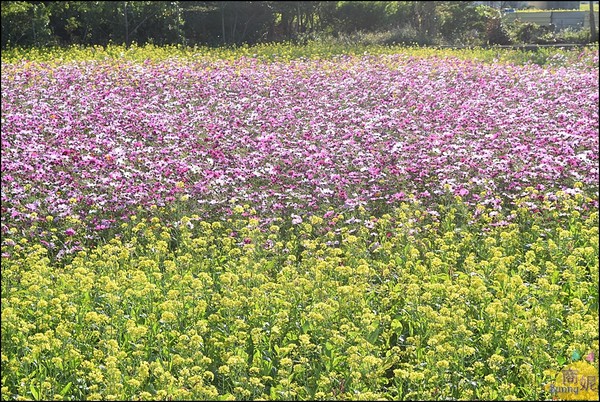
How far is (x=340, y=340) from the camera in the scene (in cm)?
402

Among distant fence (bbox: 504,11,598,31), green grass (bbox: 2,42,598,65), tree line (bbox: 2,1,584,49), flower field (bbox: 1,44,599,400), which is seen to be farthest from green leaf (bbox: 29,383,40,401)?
distant fence (bbox: 504,11,598,31)

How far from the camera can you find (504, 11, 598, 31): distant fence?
24406 millimetres

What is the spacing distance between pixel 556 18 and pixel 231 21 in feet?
35.2

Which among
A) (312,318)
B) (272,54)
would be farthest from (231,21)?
(312,318)

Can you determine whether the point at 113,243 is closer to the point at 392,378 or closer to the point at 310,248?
the point at 310,248

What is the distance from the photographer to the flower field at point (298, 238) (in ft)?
13.4

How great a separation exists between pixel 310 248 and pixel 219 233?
42.4 inches

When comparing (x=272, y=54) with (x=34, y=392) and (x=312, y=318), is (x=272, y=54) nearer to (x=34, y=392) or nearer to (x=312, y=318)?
(x=312, y=318)

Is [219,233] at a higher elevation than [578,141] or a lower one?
lower

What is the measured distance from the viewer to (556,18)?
25.8m

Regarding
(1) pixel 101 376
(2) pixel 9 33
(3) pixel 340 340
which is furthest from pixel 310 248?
(2) pixel 9 33

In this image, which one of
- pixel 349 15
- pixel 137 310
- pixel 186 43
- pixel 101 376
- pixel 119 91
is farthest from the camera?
pixel 349 15

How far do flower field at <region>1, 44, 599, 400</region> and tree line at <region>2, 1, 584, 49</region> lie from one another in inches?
335

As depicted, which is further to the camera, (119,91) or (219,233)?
(119,91)
